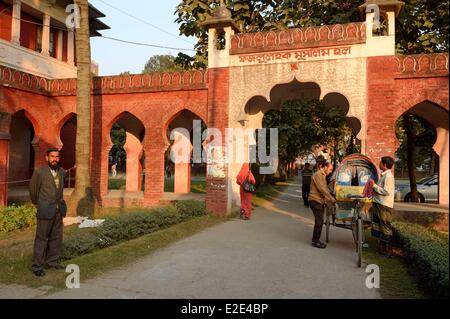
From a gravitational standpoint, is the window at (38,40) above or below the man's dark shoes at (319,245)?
above

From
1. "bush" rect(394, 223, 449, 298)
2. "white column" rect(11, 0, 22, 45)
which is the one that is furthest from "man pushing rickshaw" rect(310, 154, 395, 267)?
"white column" rect(11, 0, 22, 45)

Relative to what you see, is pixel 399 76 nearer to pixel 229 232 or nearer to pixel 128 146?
pixel 229 232

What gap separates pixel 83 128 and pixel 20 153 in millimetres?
8516

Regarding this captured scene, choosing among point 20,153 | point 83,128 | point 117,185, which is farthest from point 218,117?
point 117,185

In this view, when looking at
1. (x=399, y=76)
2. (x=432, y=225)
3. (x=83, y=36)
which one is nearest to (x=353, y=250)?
(x=432, y=225)

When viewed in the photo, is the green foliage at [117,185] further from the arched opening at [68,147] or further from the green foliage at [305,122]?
the green foliage at [305,122]

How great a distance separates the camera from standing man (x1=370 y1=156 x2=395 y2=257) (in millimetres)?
6965

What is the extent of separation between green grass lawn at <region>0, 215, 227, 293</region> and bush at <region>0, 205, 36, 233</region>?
1.97 ft

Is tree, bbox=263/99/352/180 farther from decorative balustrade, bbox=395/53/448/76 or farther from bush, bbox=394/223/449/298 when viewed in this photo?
bush, bbox=394/223/449/298

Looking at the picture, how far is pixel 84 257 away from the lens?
655cm

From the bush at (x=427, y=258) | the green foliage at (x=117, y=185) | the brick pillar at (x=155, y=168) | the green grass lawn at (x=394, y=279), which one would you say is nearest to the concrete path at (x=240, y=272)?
the green grass lawn at (x=394, y=279)

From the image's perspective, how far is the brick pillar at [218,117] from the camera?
1202 cm

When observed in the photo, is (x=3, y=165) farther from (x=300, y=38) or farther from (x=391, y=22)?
(x=391, y=22)

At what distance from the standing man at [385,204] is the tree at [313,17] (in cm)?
684
